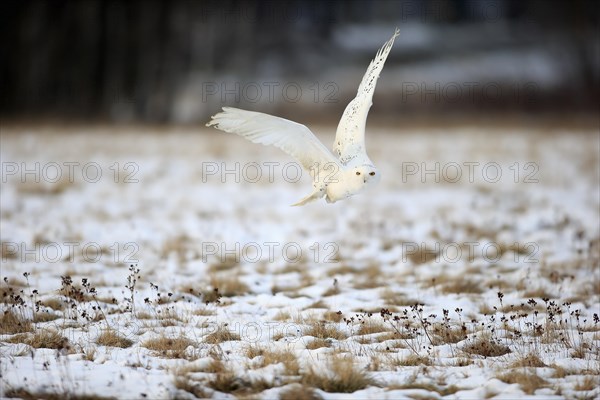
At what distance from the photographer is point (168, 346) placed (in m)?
5.39

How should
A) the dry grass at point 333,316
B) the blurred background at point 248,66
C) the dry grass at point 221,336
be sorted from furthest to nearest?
1. the blurred background at point 248,66
2. the dry grass at point 333,316
3. the dry grass at point 221,336

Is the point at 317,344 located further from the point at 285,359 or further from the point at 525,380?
the point at 525,380

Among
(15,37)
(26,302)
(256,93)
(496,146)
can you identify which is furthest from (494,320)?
(15,37)

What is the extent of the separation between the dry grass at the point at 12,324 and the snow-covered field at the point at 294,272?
0.06 ft

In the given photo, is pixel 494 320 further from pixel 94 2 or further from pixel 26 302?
pixel 94 2

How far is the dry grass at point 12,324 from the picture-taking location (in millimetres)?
5768

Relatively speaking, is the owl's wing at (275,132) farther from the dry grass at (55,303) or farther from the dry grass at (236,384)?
the dry grass at (55,303)

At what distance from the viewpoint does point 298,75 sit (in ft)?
109

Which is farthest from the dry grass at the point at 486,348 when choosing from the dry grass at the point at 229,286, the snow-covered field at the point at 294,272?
the dry grass at the point at 229,286

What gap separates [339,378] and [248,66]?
26.0m

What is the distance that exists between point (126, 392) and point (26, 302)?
8.85 ft

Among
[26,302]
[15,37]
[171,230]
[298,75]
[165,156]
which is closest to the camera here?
[26,302]

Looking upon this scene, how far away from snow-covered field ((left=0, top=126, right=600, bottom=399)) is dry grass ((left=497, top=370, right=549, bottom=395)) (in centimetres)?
2

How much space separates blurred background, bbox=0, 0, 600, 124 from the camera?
26.1 metres
